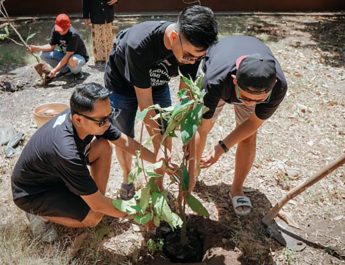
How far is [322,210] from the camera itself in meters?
3.37

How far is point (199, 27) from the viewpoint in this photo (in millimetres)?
2201

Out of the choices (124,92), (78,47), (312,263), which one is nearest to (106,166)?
(124,92)

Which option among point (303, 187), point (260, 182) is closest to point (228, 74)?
point (303, 187)

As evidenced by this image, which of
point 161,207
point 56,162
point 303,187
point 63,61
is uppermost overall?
point 56,162

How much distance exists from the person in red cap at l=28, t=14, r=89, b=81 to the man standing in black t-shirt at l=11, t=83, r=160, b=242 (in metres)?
2.99

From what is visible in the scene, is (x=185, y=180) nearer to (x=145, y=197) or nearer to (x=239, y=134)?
(x=145, y=197)

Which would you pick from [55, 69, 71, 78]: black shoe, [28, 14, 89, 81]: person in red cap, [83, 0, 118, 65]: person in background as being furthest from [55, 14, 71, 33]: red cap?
[55, 69, 71, 78]: black shoe

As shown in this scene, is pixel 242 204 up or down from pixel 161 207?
down

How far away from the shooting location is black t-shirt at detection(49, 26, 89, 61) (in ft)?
18.4

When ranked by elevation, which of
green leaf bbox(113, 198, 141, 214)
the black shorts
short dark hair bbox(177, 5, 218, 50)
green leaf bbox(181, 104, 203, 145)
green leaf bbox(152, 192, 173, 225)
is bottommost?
the black shorts

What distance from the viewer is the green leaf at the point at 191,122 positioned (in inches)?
87.5

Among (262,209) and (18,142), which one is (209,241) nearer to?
(262,209)

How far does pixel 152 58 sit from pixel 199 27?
448mm

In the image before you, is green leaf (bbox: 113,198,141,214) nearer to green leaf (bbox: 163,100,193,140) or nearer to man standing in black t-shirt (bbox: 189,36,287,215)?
man standing in black t-shirt (bbox: 189,36,287,215)
